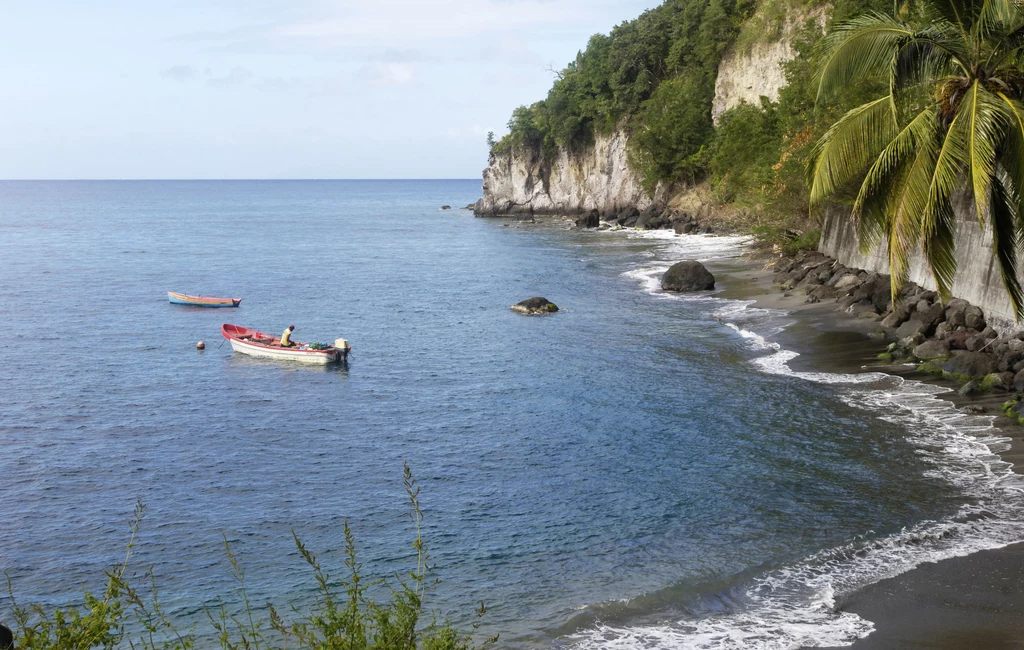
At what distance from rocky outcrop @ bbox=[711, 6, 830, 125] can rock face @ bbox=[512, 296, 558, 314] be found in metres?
30.9

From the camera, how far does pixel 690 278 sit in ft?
163

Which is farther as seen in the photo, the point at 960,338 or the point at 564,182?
the point at 564,182

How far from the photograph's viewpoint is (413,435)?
27016 millimetres

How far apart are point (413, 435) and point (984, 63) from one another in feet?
58.1

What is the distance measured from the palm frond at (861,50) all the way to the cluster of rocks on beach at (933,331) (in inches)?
210

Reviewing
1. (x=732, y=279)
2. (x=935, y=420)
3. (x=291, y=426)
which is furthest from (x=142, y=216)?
(x=935, y=420)

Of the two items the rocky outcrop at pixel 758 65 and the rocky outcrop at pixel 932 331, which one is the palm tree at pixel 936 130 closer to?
the rocky outcrop at pixel 932 331

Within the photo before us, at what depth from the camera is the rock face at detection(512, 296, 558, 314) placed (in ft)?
153

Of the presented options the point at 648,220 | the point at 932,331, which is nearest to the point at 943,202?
the point at 932,331

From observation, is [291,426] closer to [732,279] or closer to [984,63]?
[984,63]

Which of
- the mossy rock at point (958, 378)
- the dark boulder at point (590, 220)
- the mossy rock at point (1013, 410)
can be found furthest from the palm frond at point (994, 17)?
the dark boulder at point (590, 220)

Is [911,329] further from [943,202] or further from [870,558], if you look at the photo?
[943,202]

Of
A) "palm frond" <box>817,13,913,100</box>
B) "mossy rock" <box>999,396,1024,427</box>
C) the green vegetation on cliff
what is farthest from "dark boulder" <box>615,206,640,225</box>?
"palm frond" <box>817,13,913,100</box>

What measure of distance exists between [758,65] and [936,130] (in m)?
63.3
